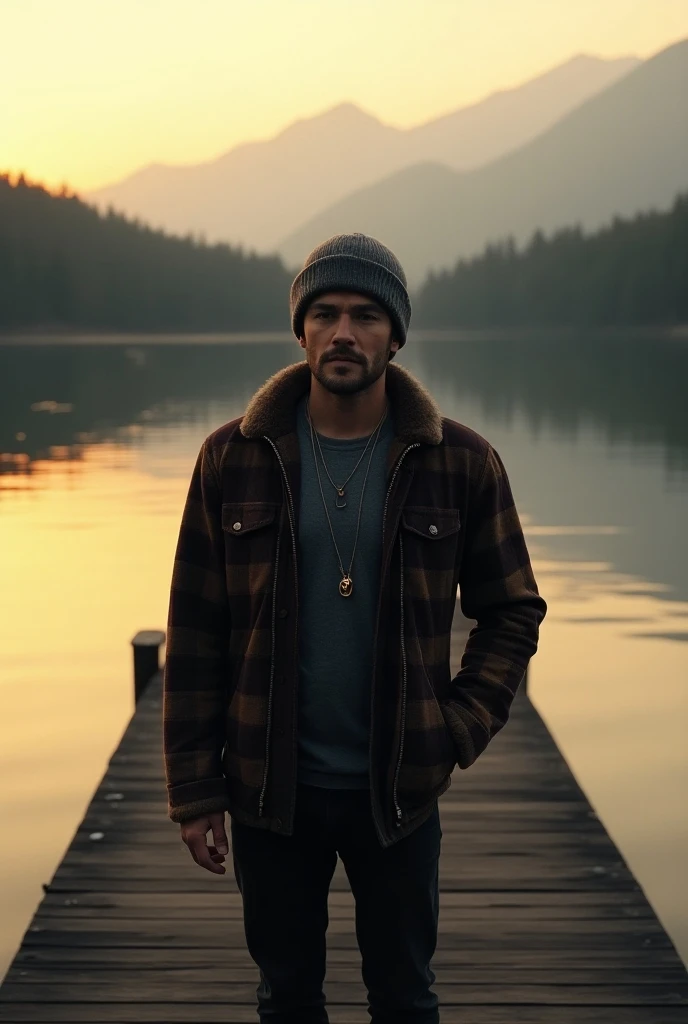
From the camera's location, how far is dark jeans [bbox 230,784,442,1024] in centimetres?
296

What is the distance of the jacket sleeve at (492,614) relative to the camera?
3.01 meters

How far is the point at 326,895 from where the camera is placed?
305 centimetres

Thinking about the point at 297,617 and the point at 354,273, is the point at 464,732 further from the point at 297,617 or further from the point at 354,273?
the point at 354,273

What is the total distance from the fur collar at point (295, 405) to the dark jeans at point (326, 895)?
32.4 inches

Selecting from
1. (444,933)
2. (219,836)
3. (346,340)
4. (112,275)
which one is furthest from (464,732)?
(112,275)

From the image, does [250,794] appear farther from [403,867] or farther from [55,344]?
[55,344]

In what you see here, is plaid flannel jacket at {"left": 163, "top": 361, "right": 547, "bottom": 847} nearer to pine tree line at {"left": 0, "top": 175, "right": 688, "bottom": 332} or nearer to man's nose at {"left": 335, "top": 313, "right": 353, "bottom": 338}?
man's nose at {"left": 335, "top": 313, "right": 353, "bottom": 338}

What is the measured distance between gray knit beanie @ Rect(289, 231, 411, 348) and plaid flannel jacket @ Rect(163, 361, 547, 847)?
184 mm

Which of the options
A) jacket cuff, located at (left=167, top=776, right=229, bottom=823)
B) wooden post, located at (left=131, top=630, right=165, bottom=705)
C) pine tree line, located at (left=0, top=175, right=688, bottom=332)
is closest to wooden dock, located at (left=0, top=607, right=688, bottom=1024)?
jacket cuff, located at (left=167, top=776, right=229, bottom=823)

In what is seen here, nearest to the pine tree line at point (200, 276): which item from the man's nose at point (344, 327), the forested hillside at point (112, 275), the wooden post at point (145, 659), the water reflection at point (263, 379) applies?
the forested hillside at point (112, 275)

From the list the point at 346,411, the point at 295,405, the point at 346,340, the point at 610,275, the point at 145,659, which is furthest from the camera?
the point at 610,275

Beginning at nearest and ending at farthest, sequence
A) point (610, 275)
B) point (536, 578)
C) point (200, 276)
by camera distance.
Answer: point (536, 578) → point (610, 275) → point (200, 276)

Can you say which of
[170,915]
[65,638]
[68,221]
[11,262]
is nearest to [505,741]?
[170,915]

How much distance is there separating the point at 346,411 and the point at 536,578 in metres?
14.6
